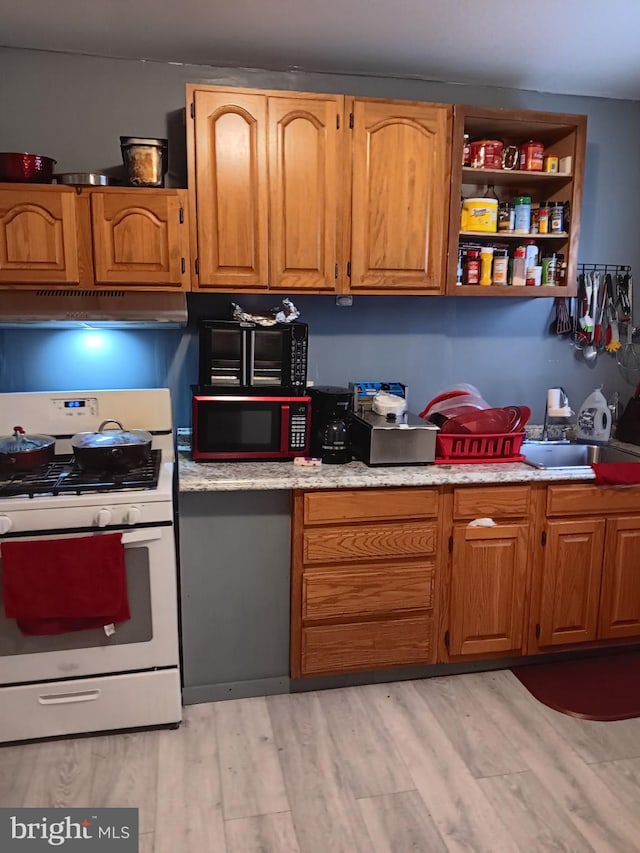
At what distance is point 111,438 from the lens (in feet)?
7.57

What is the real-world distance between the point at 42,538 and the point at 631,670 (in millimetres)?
2354

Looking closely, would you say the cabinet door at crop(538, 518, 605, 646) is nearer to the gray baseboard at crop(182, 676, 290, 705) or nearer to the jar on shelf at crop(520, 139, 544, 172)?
the gray baseboard at crop(182, 676, 290, 705)

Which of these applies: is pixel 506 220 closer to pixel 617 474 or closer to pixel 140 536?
pixel 617 474

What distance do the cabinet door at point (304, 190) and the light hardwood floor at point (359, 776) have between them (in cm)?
166

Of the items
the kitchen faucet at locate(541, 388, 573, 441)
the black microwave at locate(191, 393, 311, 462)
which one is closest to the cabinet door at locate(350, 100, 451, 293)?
the black microwave at locate(191, 393, 311, 462)

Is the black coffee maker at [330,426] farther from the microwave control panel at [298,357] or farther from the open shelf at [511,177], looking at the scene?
the open shelf at [511,177]

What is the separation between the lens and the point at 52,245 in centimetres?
230

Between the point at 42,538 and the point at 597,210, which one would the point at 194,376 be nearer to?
the point at 42,538

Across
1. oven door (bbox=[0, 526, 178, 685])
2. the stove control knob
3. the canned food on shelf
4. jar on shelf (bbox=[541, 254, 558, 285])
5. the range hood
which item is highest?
the canned food on shelf

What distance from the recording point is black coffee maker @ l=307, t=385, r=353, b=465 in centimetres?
249

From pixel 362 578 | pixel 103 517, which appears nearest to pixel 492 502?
pixel 362 578

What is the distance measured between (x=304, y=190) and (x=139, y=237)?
0.65 meters

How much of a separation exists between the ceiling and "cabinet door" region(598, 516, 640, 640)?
5.99 feet
